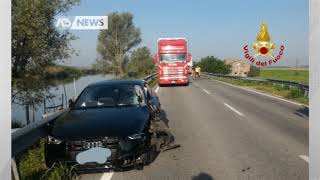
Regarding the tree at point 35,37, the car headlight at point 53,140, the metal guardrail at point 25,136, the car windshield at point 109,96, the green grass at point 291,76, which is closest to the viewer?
the metal guardrail at point 25,136

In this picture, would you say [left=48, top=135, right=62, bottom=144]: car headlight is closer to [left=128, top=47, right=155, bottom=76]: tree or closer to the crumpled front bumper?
the crumpled front bumper

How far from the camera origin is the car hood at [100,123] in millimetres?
6477

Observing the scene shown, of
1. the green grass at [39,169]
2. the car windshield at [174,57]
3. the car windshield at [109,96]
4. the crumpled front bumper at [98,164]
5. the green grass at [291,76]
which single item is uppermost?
the car windshield at [174,57]

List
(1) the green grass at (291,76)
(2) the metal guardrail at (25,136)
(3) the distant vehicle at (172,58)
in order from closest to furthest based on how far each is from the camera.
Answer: (2) the metal guardrail at (25,136), (3) the distant vehicle at (172,58), (1) the green grass at (291,76)

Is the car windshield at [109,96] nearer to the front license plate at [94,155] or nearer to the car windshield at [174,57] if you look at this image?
the front license plate at [94,155]

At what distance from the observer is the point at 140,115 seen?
738 cm

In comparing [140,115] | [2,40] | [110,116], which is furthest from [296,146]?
[2,40]

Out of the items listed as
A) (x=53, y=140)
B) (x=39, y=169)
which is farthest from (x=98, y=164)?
(x=39, y=169)

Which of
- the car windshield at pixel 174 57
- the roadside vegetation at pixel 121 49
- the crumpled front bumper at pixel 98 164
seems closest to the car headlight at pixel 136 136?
the crumpled front bumper at pixel 98 164

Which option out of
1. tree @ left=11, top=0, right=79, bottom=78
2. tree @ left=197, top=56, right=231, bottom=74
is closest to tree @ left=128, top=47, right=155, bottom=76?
tree @ left=197, top=56, right=231, bottom=74

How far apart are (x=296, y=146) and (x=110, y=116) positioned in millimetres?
3853

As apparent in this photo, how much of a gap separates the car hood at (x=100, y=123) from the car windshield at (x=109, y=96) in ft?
1.18

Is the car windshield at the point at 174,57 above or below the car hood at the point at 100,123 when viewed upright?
above

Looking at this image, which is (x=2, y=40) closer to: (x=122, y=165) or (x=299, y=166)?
(x=122, y=165)
